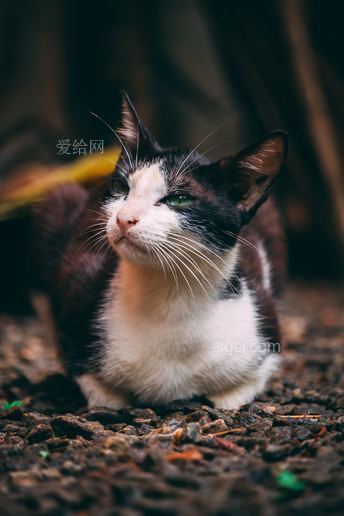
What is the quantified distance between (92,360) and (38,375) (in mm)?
583

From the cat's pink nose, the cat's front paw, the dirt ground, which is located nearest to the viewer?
the dirt ground

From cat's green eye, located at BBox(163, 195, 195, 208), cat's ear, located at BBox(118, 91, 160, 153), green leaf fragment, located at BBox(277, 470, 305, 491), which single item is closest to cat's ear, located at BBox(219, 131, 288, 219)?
cat's green eye, located at BBox(163, 195, 195, 208)

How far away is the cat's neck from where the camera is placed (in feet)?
6.94

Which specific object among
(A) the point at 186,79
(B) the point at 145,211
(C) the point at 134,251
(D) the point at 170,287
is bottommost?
(D) the point at 170,287

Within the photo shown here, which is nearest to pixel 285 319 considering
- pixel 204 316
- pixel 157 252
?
pixel 204 316

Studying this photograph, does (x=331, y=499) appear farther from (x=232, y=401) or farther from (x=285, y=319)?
(x=285, y=319)

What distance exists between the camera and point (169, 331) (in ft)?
7.08

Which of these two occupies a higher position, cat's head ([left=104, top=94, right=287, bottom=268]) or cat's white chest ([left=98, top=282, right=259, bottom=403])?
cat's head ([left=104, top=94, right=287, bottom=268])

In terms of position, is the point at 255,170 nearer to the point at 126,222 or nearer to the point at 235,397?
the point at 126,222

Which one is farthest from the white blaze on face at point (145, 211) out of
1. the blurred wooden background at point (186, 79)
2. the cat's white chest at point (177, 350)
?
the blurred wooden background at point (186, 79)

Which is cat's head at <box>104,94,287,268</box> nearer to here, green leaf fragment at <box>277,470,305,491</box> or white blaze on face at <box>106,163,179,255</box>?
white blaze on face at <box>106,163,179,255</box>

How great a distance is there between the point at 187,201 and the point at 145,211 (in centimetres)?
17

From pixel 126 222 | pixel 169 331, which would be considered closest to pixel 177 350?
pixel 169 331

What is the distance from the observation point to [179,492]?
1496 mm
